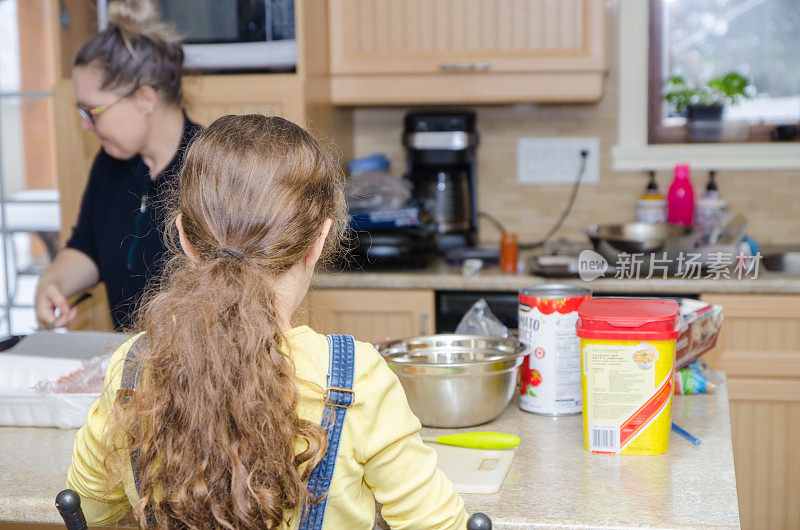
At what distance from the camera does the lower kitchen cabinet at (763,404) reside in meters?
2.20

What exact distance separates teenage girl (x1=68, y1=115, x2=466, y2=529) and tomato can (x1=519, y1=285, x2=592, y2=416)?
1.28ft

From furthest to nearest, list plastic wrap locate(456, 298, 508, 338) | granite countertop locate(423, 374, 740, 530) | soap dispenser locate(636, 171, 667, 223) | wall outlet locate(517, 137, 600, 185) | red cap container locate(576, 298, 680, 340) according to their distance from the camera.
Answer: wall outlet locate(517, 137, 600, 185)
soap dispenser locate(636, 171, 667, 223)
plastic wrap locate(456, 298, 508, 338)
red cap container locate(576, 298, 680, 340)
granite countertop locate(423, 374, 740, 530)

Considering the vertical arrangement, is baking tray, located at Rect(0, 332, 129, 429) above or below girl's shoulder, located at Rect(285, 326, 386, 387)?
below

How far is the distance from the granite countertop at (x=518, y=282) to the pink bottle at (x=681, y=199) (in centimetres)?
36

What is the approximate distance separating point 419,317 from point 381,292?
0.42 ft

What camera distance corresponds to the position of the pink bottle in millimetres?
2582

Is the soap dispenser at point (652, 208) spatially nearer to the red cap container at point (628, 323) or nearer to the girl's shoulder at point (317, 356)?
the red cap container at point (628, 323)

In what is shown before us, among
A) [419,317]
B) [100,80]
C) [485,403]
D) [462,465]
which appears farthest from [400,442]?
[419,317]

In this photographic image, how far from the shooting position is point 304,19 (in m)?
2.29

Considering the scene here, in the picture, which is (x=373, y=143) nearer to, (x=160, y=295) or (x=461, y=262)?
(x=461, y=262)

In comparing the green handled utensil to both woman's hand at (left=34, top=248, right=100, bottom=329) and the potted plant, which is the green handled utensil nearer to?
woman's hand at (left=34, top=248, right=100, bottom=329)

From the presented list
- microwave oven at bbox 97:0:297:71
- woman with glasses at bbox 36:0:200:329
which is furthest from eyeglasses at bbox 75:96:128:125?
microwave oven at bbox 97:0:297:71

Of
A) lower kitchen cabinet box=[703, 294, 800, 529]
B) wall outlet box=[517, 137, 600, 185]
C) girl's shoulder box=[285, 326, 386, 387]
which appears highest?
wall outlet box=[517, 137, 600, 185]

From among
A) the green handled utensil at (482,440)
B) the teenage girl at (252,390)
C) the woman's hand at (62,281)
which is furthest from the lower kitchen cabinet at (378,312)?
the teenage girl at (252,390)
